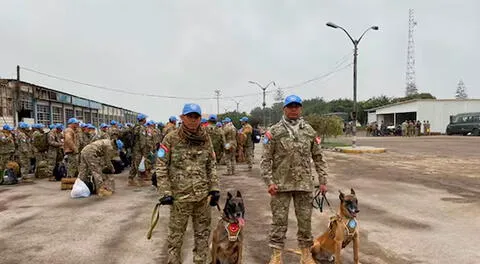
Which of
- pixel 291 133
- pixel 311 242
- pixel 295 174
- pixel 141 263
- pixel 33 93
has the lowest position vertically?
pixel 141 263

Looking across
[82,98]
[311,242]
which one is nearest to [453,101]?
[82,98]

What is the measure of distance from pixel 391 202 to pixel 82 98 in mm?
26207

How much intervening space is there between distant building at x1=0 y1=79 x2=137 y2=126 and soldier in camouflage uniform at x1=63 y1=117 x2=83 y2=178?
9784 mm

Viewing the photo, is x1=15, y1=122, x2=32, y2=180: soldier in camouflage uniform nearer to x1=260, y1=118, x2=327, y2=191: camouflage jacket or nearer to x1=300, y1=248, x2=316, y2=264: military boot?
x1=260, y1=118, x2=327, y2=191: camouflage jacket

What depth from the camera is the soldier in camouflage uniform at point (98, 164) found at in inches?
344

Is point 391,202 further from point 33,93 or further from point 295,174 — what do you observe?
point 33,93

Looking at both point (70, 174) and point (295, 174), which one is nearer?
point (295, 174)

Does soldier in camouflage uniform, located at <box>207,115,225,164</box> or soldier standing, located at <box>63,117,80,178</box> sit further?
soldier in camouflage uniform, located at <box>207,115,225,164</box>

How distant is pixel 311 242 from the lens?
170 inches

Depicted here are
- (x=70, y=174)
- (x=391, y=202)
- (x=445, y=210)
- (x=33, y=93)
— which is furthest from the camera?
(x=33, y=93)

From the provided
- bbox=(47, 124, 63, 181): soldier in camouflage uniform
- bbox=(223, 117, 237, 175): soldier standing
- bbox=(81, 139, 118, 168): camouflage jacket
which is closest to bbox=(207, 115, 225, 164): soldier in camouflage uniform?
bbox=(223, 117, 237, 175): soldier standing

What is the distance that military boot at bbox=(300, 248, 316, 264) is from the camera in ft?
13.8

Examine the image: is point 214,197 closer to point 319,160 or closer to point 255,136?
point 319,160

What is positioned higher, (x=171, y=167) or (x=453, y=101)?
(x=453, y=101)
